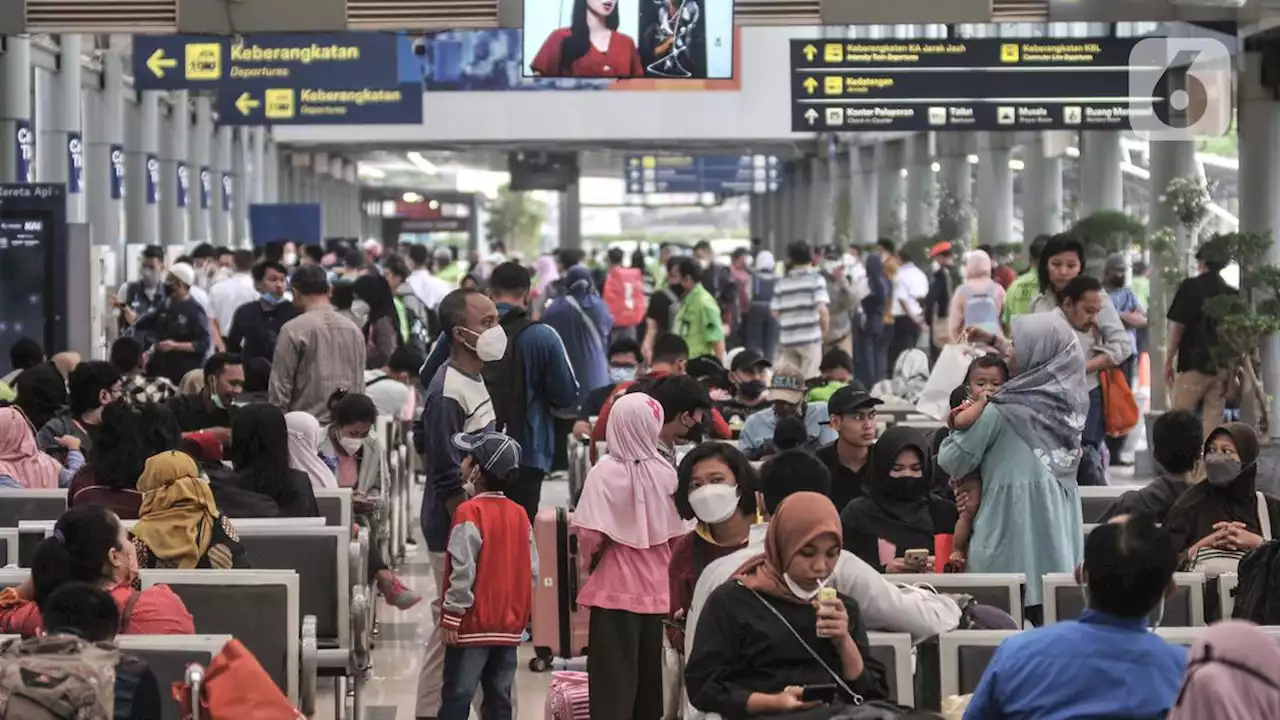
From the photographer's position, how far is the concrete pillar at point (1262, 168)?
54.5 feet

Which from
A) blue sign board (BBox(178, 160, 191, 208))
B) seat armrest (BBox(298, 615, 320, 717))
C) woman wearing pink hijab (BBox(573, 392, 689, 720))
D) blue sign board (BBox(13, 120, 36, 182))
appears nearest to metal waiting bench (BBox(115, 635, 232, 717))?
seat armrest (BBox(298, 615, 320, 717))

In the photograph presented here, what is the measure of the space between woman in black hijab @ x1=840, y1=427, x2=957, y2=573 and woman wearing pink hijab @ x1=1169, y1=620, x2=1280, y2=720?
347 centimetres

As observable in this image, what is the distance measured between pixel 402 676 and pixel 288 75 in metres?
13.9

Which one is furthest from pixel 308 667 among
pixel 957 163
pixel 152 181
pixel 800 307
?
pixel 957 163

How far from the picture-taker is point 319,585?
27.0 feet

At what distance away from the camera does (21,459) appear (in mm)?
9836

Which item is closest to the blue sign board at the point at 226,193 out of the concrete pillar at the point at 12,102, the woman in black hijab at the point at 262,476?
the concrete pillar at the point at 12,102

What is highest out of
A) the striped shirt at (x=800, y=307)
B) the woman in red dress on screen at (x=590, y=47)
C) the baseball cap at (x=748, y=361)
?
the woman in red dress on screen at (x=590, y=47)

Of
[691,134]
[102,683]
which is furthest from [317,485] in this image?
[691,134]

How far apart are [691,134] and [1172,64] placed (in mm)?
23601

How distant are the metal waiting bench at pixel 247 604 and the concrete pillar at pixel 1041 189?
21361mm

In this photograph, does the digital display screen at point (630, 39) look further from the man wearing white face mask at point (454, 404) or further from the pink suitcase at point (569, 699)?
the pink suitcase at point (569, 699)

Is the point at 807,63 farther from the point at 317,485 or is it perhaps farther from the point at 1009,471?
the point at 1009,471

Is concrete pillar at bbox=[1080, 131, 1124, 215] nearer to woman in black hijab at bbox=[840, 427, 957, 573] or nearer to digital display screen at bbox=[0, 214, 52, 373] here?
digital display screen at bbox=[0, 214, 52, 373]
